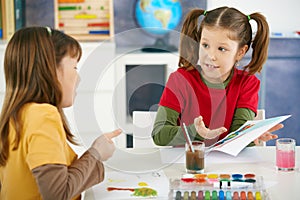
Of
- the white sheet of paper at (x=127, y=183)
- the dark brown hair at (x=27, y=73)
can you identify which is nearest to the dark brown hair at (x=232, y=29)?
the white sheet of paper at (x=127, y=183)

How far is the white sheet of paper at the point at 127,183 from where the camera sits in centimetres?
121

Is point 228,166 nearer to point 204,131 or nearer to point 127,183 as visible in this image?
point 204,131

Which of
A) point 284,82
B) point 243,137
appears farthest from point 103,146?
point 284,82

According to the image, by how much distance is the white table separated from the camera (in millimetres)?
1277

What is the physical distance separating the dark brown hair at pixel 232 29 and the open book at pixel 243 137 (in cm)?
28

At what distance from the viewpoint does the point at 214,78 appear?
1.81 metres

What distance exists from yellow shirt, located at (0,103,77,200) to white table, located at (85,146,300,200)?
15 centimetres

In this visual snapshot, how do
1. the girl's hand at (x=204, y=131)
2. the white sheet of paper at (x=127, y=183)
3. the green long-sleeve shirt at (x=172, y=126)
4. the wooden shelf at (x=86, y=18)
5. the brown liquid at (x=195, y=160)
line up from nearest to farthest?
the white sheet of paper at (x=127, y=183) < the brown liquid at (x=195, y=160) < the girl's hand at (x=204, y=131) < the green long-sleeve shirt at (x=172, y=126) < the wooden shelf at (x=86, y=18)

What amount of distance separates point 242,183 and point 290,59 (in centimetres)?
257

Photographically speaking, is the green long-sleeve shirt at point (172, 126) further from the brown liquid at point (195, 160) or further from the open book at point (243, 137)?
the brown liquid at point (195, 160)

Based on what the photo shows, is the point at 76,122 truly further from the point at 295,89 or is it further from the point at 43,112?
the point at 295,89

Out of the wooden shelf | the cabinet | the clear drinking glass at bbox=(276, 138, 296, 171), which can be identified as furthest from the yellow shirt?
the cabinet

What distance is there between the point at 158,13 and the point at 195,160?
2.33 meters

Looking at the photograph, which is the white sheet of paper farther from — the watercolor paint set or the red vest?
the red vest
